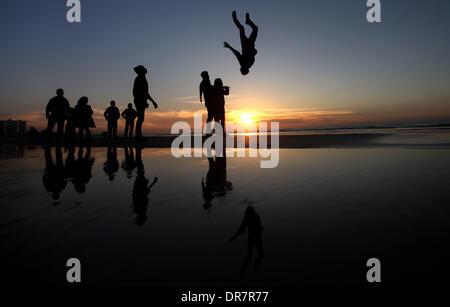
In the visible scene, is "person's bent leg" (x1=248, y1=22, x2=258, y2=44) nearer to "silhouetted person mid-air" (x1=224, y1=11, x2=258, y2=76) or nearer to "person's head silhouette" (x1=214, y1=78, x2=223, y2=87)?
"silhouetted person mid-air" (x1=224, y1=11, x2=258, y2=76)

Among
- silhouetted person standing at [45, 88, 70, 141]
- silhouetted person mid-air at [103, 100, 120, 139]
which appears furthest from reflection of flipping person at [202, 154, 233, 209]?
silhouetted person mid-air at [103, 100, 120, 139]

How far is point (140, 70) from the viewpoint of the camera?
12.0 meters

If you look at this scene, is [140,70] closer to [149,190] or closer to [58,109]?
[58,109]

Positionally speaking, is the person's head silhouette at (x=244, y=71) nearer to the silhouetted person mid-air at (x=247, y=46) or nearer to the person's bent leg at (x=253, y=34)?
the silhouetted person mid-air at (x=247, y=46)

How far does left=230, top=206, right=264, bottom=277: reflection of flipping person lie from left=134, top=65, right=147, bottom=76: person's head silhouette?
11153 mm

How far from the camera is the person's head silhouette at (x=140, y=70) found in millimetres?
11898

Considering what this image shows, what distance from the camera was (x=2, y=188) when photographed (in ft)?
11.7

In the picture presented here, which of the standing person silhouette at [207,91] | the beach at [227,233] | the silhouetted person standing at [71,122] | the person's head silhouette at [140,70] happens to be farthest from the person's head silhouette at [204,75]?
the beach at [227,233]

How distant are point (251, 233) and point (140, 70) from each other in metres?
11.7

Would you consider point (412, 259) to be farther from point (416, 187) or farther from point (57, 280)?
point (416, 187)

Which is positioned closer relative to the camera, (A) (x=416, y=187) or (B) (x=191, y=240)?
(B) (x=191, y=240)

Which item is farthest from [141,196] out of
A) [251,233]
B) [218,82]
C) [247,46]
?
[218,82]
